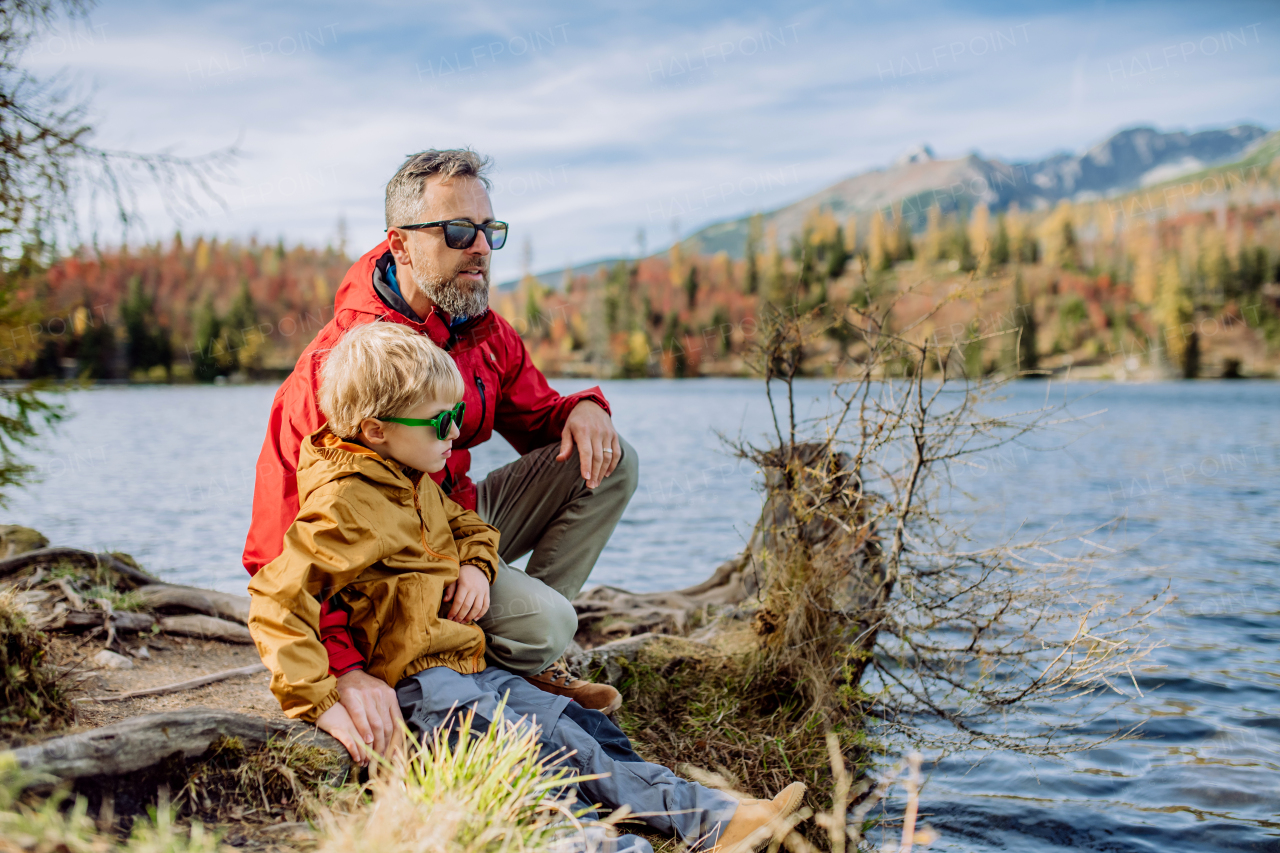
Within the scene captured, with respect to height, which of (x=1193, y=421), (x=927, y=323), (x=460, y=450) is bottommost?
(x=1193, y=421)

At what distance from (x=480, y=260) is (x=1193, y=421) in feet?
136

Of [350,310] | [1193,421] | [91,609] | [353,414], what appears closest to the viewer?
[353,414]

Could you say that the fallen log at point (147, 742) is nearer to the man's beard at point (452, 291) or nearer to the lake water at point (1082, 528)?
the man's beard at point (452, 291)

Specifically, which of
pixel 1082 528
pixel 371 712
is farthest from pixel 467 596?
pixel 1082 528

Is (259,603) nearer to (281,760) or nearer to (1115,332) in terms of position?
(281,760)

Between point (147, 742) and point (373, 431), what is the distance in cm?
102

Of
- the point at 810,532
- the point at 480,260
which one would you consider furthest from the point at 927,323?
the point at 480,260

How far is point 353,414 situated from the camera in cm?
255

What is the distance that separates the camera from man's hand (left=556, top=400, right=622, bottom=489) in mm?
3445

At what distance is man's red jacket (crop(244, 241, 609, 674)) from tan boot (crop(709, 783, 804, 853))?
1.26m

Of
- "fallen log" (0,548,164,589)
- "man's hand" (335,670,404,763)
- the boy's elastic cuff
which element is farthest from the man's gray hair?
"fallen log" (0,548,164,589)

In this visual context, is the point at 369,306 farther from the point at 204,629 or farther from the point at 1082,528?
the point at 1082,528

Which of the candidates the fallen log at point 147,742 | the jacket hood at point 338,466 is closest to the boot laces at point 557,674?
the fallen log at point 147,742

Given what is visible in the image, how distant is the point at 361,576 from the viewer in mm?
2537
